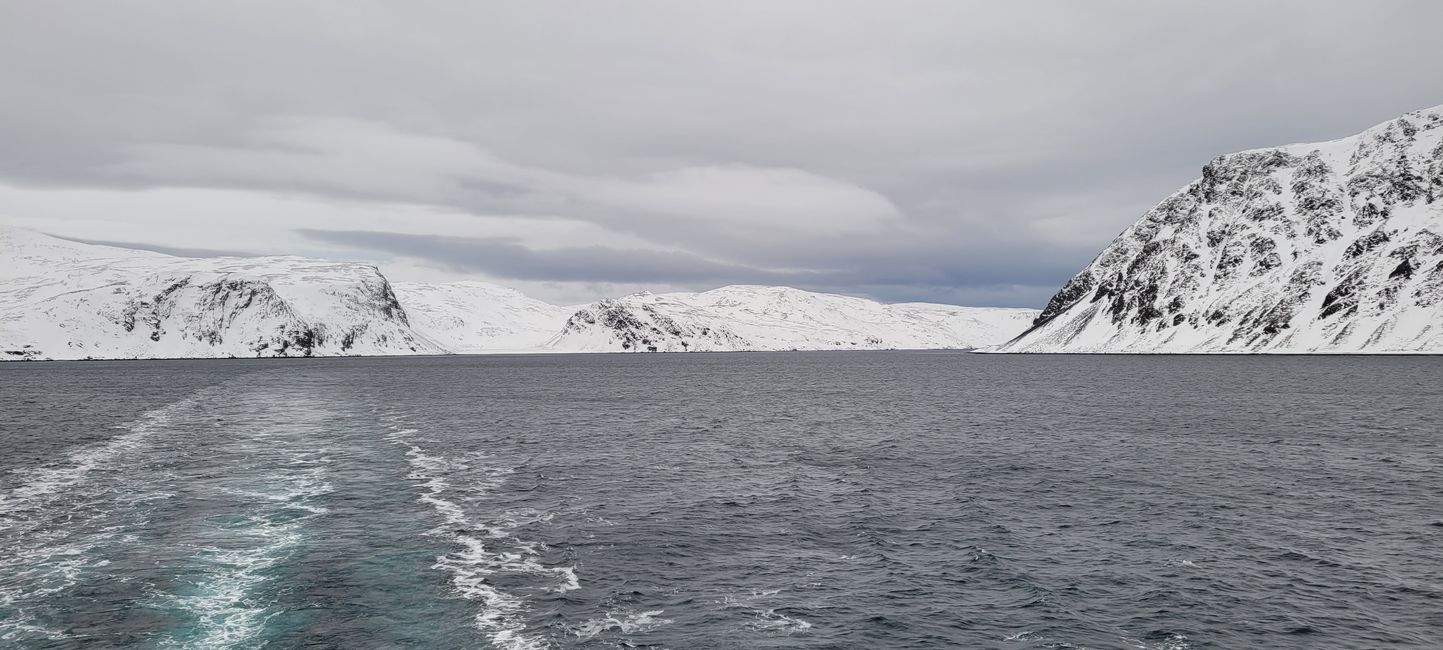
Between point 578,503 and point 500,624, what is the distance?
18.6m

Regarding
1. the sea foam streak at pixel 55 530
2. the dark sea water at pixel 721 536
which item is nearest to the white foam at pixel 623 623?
the dark sea water at pixel 721 536

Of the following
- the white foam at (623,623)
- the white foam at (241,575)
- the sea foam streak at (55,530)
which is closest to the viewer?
the white foam at (241,575)

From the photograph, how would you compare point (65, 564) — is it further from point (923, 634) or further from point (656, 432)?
point (656, 432)

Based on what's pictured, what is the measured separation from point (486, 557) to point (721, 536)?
1031cm

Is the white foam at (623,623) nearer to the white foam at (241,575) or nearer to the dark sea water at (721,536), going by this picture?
the dark sea water at (721,536)

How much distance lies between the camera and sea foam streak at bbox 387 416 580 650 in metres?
25.4

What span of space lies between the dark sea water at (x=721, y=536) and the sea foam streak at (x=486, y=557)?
156 mm

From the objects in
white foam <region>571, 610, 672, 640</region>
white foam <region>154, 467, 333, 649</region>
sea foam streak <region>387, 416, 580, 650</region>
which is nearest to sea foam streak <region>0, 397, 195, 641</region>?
white foam <region>154, 467, 333, 649</region>

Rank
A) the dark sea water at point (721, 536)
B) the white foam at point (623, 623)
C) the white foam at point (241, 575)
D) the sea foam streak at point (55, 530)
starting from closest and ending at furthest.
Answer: the white foam at point (241, 575) < the white foam at point (623, 623) < the dark sea water at point (721, 536) < the sea foam streak at point (55, 530)

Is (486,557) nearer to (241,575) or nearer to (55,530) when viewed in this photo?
(241,575)

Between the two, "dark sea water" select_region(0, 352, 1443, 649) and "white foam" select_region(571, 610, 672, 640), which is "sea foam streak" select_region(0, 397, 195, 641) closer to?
"dark sea water" select_region(0, 352, 1443, 649)

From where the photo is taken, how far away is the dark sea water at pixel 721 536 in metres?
25.3

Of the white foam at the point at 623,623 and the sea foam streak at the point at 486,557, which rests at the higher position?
the white foam at the point at 623,623

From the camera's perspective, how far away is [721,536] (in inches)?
1457
